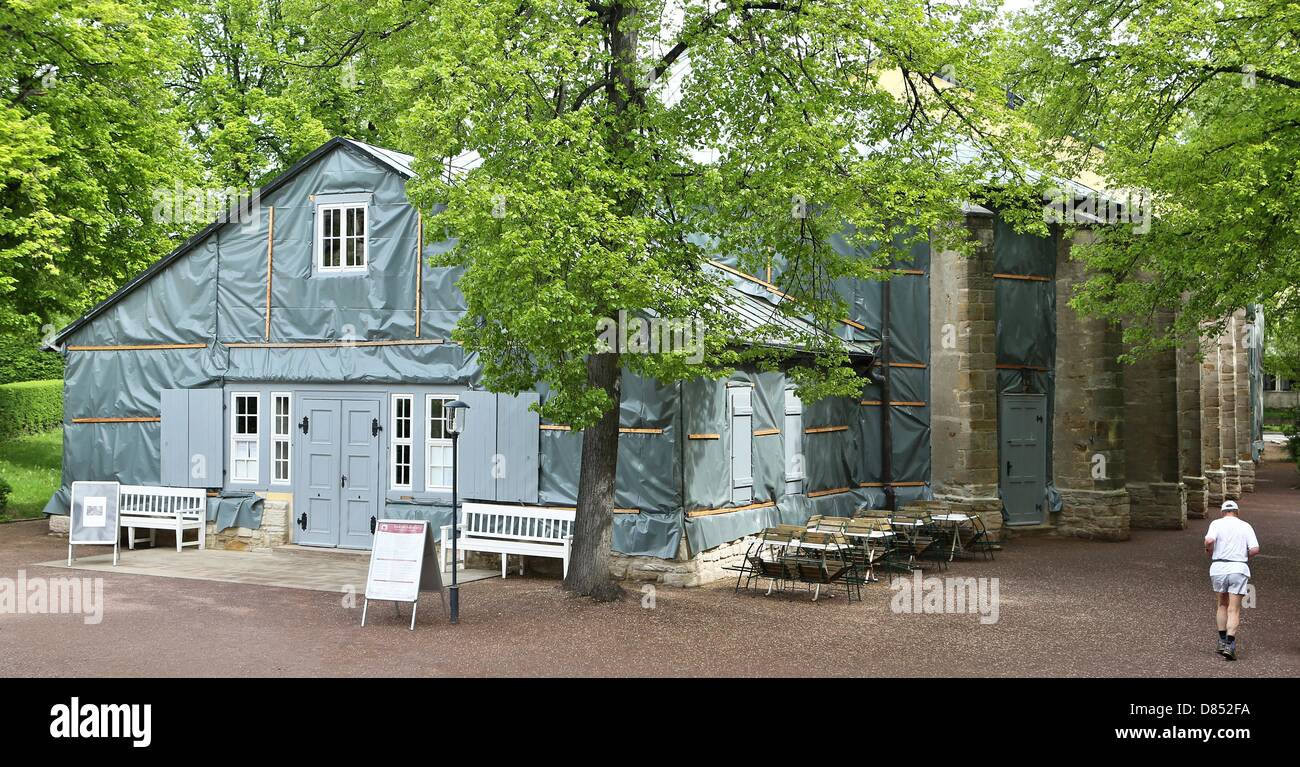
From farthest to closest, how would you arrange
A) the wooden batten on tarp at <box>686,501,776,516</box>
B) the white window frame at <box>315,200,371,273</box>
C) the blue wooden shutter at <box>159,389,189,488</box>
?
the blue wooden shutter at <box>159,389,189,488</box>, the white window frame at <box>315,200,371,273</box>, the wooden batten on tarp at <box>686,501,776,516</box>

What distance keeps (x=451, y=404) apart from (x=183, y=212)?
14002 millimetres

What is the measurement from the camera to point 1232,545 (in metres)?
11.1

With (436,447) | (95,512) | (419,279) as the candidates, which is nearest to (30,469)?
(95,512)

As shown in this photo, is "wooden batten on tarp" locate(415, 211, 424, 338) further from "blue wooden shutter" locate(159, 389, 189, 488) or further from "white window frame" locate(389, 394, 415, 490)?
"blue wooden shutter" locate(159, 389, 189, 488)

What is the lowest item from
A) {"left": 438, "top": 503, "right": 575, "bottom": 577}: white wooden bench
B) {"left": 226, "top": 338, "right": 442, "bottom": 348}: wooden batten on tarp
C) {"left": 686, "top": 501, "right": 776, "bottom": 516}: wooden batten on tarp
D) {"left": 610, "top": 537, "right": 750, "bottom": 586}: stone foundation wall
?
{"left": 610, "top": 537, "right": 750, "bottom": 586}: stone foundation wall

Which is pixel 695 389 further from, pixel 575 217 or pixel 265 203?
pixel 265 203

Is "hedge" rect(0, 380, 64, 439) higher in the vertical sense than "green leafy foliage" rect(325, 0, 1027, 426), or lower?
lower

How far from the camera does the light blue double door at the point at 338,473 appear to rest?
58.2 ft

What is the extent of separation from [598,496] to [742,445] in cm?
353

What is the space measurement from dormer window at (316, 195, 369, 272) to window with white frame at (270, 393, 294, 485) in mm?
2303

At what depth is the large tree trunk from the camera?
14.0 m

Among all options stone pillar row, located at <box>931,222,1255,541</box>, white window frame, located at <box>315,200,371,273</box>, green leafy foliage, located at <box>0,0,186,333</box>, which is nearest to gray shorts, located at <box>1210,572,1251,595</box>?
stone pillar row, located at <box>931,222,1255,541</box>

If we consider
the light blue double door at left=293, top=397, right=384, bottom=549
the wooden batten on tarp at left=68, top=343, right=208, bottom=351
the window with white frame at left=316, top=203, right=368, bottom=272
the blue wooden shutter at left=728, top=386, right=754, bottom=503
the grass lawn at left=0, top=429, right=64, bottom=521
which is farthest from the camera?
the grass lawn at left=0, top=429, right=64, bottom=521

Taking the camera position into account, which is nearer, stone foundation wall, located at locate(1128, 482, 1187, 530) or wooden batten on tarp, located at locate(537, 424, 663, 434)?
wooden batten on tarp, located at locate(537, 424, 663, 434)
